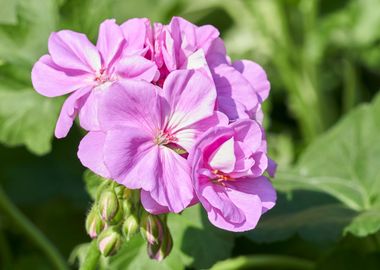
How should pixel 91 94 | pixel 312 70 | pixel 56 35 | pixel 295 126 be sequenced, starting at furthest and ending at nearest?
pixel 295 126 → pixel 312 70 → pixel 56 35 → pixel 91 94

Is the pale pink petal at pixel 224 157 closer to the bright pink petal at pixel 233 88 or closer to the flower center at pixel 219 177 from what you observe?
the flower center at pixel 219 177

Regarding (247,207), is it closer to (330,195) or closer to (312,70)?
(330,195)

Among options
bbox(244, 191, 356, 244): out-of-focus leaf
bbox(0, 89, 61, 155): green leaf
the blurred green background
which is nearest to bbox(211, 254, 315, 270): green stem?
the blurred green background

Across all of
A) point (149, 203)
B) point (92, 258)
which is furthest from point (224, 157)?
point (92, 258)

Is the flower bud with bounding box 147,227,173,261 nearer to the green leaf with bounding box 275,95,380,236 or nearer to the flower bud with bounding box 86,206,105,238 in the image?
→ the flower bud with bounding box 86,206,105,238

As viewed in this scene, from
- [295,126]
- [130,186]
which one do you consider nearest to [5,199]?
[130,186]

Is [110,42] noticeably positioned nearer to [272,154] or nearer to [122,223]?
[122,223]

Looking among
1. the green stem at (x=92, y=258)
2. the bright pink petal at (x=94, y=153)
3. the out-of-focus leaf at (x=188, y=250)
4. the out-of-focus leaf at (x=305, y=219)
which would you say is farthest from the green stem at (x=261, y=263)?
the bright pink petal at (x=94, y=153)
